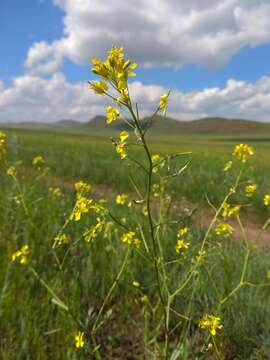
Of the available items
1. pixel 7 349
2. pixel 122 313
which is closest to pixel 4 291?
pixel 7 349

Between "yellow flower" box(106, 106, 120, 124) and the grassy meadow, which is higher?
"yellow flower" box(106, 106, 120, 124)

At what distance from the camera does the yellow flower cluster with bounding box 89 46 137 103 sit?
4.27 ft

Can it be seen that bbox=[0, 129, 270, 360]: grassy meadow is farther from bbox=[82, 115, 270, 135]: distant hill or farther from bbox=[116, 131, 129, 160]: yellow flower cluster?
→ bbox=[82, 115, 270, 135]: distant hill

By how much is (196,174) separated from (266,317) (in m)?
7.84

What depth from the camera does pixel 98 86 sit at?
1.34 meters

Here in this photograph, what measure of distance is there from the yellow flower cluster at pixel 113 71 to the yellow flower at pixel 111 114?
0.09 m

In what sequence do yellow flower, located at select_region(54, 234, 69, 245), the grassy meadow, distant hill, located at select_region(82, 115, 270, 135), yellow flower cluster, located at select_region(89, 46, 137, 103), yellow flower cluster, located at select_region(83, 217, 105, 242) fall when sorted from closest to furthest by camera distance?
1. yellow flower cluster, located at select_region(89, 46, 137, 103)
2. yellow flower cluster, located at select_region(83, 217, 105, 242)
3. yellow flower, located at select_region(54, 234, 69, 245)
4. the grassy meadow
5. distant hill, located at select_region(82, 115, 270, 135)

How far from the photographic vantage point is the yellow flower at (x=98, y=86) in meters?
1.33

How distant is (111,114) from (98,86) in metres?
0.12

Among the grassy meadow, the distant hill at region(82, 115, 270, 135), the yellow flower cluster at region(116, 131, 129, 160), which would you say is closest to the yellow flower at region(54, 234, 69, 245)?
the grassy meadow

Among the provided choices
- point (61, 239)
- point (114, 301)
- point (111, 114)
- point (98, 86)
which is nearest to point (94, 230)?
point (61, 239)

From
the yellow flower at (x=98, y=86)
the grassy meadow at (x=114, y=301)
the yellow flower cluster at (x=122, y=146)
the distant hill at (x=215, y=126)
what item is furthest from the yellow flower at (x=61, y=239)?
the distant hill at (x=215, y=126)

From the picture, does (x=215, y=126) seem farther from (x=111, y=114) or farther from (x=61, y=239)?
Answer: (x=111, y=114)

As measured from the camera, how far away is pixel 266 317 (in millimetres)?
2557
